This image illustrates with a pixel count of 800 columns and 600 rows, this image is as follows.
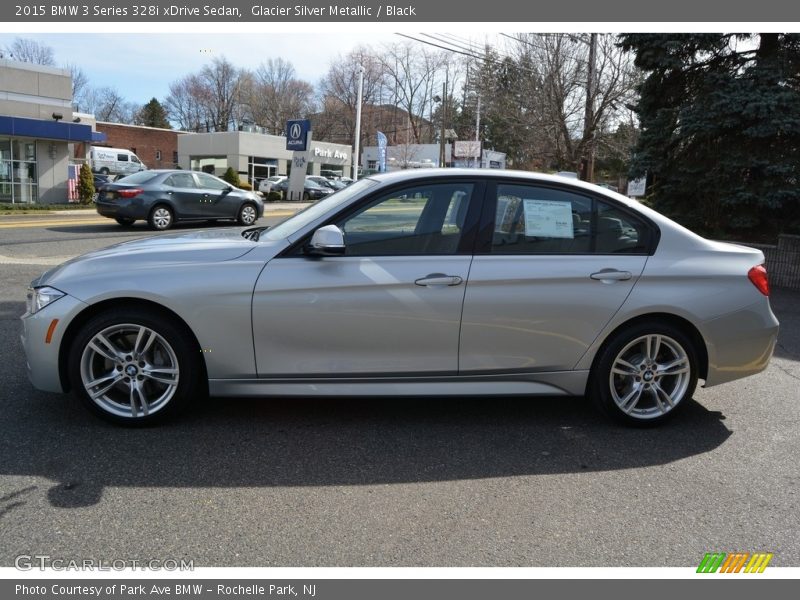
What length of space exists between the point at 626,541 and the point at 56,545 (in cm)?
257

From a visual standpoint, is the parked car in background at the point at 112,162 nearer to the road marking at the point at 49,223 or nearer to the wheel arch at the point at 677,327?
the road marking at the point at 49,223

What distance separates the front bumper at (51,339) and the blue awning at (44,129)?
79.4 feet

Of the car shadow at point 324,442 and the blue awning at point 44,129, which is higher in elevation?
the blue awning at point 44,129

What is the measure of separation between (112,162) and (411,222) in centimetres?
4982

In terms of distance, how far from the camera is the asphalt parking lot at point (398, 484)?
292cm

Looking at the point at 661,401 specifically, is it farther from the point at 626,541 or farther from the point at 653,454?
the point at 626,541

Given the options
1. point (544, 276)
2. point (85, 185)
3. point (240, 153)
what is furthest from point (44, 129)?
point (544, 276)

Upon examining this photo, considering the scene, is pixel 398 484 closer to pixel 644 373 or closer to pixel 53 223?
pixel 644 373

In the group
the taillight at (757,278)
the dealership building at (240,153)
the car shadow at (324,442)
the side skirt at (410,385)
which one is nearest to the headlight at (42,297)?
the car shadow at (324,442)

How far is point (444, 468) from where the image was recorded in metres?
3.71

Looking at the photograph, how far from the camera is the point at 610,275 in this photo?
4.17 meters

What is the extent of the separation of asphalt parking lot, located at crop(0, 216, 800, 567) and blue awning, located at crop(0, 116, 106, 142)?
23213 mm

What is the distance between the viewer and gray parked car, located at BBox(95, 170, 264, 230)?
15844mm

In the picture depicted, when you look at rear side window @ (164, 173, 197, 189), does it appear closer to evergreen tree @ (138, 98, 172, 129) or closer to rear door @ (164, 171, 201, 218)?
rear door @ (164, 171, 201, 218)
